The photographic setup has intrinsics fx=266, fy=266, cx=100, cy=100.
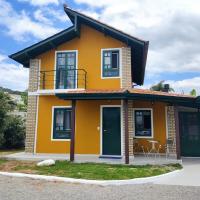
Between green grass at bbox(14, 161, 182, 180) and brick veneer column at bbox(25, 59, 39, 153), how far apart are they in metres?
3.34

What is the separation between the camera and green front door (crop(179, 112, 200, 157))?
14031 mm

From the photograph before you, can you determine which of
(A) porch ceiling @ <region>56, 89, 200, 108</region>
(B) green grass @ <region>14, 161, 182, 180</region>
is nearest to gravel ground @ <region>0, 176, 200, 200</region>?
(B) green grass @ <region>14, 161, 182, 180</region>

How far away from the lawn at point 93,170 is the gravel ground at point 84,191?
2.70 feet

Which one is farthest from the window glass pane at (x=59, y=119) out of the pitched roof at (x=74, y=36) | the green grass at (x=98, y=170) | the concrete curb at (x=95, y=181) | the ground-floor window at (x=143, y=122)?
the concrete curb at (x=95, y=181)

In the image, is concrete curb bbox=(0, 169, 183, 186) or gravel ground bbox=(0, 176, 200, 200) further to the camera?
concrete curb bbox=(0, 169, 183, 186)

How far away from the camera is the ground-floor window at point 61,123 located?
13.9 metres

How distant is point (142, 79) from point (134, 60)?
4.96 meters

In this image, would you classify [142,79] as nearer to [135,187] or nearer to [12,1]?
[12,1]

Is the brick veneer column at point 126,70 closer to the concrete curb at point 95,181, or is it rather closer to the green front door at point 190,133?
the green front door at point 190,133

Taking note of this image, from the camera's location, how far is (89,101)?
13.8m

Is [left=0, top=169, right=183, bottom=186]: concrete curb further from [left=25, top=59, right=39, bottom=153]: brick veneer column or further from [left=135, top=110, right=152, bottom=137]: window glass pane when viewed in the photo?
[left=135, top=110, right=152, bottom=137]: window glass pane

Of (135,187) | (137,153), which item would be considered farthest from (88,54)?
(135,187)

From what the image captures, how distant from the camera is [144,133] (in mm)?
14547

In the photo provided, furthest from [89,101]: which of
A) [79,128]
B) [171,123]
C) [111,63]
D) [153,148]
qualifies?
[171,123]
